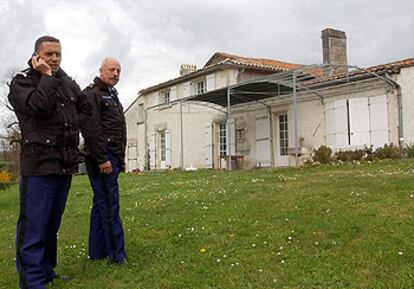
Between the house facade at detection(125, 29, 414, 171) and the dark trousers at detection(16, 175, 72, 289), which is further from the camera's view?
the house facade at detection(125, 29, 414, 171)

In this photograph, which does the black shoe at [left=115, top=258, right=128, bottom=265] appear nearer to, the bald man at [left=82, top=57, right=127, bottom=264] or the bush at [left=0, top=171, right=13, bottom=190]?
the bald man at [left=82, top=57, right=127, bottom=264]

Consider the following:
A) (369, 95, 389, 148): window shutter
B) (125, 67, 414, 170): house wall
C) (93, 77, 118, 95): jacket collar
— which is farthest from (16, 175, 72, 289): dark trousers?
(369, 95, 389, 148): window shutter

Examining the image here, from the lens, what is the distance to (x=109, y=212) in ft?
15.8

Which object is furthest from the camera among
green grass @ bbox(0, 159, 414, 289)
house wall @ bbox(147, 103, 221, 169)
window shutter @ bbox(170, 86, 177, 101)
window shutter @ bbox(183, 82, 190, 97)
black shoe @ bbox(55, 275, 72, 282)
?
window shutter @ bbox(170, 86, 177, 101)

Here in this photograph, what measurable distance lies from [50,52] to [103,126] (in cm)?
100

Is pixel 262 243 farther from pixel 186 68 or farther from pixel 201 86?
pixel 186 68

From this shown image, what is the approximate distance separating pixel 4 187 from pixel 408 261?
39.2 ft

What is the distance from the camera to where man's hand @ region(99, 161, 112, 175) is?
4.66 m

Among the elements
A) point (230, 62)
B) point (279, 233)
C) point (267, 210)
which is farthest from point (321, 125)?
point (279, 233)

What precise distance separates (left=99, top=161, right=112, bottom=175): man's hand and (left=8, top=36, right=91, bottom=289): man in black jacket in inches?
19.5

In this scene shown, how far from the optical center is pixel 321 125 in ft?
65.9

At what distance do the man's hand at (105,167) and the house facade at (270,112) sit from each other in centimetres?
1301

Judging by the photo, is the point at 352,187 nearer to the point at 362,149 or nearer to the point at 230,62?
the point at 362,149

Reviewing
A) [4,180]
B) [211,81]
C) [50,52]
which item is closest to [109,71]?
[50,52]
